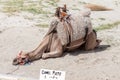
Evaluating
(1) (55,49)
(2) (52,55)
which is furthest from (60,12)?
(2) (52,55)

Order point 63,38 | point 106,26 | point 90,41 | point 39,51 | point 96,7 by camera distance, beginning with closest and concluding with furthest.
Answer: point 63,38
point 39,51
point 90,41
point 106,26
point 96,7

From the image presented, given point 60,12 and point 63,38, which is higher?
point 60,12

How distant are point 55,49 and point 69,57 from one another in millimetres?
363

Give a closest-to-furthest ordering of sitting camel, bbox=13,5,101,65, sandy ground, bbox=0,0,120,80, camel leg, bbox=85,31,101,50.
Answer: sandy ground, bbox=0,0,120,80
sitting camel, bbox=13,5,101,65
camel leg, bbox=85,31,101,50

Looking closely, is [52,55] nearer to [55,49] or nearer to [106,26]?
[55,49]

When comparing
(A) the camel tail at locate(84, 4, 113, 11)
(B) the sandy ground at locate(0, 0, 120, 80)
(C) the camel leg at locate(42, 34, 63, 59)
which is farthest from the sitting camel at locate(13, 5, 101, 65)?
(A) the camel tail at locate(84, 4, 113, 11)

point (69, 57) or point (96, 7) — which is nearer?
point (69, 57)

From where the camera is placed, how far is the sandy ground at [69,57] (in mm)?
7168

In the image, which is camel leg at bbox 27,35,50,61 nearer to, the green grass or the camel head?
the camel head

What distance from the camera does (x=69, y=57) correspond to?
8.10 metres

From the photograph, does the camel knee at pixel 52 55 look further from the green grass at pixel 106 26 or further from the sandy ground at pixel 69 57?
the green grass at pixel 106 26

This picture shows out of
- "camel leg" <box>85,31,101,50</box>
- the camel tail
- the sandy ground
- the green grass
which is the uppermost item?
"camel leg" <box>85,31,101,50</box>

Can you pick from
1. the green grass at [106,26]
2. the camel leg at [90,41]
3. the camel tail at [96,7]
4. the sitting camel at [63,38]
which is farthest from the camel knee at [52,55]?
the camel tail at [96,7]

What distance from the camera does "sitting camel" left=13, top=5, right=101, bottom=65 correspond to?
26.6 feet
